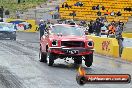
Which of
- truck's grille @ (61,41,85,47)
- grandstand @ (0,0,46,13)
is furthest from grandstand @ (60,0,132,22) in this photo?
truck's grille @ (61,41,85,47)

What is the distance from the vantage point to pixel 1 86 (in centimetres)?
1038

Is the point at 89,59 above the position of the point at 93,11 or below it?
above

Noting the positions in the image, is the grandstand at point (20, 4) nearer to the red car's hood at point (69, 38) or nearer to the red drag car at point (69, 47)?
the red car's hood at point (69, 38)

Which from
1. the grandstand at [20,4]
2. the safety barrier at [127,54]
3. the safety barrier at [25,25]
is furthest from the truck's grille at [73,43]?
the grandstand at [20,4]

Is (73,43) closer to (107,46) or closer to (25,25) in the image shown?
Answer: (107,46)

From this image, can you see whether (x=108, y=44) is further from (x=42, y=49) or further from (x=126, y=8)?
(x=126, y=8)

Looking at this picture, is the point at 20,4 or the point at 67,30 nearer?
the point at 67,30

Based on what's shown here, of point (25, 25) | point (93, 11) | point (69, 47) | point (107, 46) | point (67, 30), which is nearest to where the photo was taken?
point (69, 47)

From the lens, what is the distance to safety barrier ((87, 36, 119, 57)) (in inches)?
913

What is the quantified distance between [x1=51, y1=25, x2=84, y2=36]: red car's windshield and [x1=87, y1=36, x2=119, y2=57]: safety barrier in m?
6.00

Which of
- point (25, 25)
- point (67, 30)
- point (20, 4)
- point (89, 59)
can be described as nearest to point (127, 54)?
point (67, 30)

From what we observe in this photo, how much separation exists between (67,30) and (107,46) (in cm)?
719

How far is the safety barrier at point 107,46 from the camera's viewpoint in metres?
23.2

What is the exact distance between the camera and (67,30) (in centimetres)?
1745
